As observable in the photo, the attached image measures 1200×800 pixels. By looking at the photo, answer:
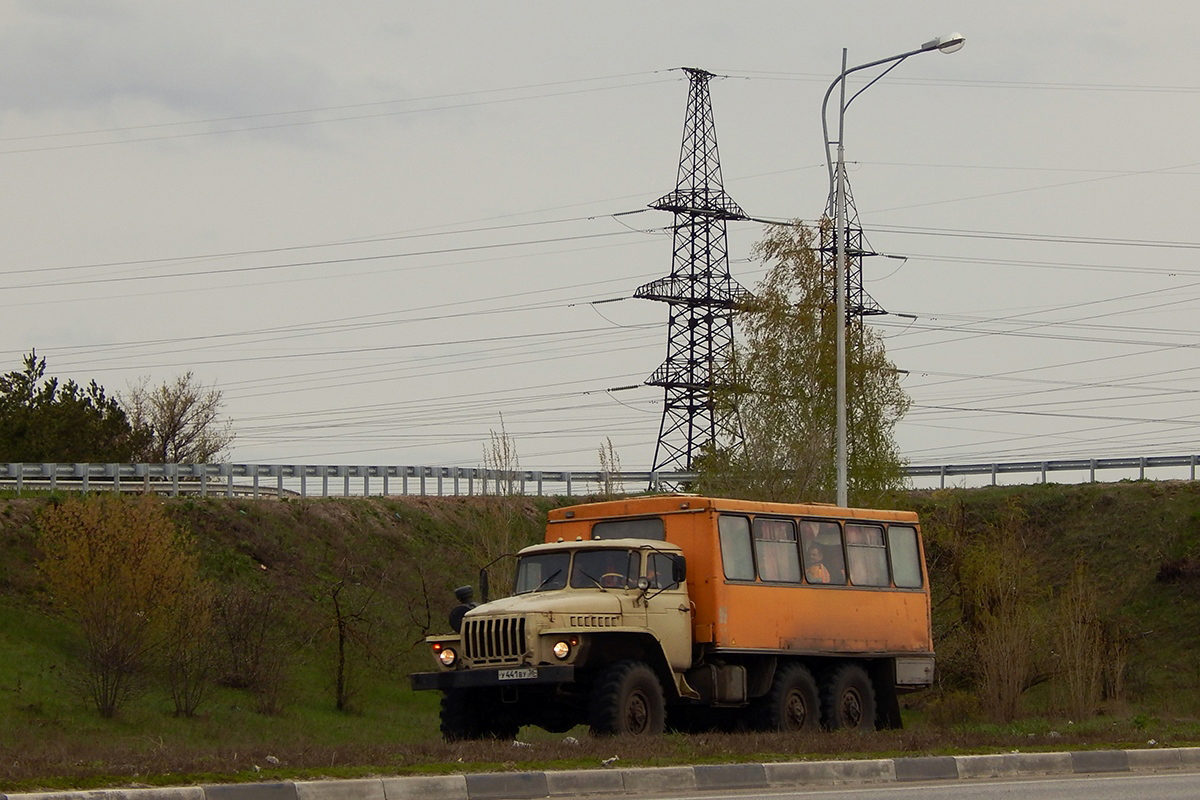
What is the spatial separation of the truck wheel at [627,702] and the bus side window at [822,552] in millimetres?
3669

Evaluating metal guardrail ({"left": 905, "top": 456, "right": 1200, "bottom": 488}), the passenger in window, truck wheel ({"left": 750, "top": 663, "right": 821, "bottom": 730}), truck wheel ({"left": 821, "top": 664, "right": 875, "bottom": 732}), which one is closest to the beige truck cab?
truck wheel ({"left": 750, "top": 663, "right": 821, "bottom": 730})

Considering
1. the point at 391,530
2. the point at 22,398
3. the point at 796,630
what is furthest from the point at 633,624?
the point at 22,398

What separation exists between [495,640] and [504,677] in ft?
2.02

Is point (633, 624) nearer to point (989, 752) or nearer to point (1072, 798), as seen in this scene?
point (989, 752)

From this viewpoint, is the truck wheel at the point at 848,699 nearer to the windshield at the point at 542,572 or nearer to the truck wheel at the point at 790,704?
the truck wheel at the point at 790,704

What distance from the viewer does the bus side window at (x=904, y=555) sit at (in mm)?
22891

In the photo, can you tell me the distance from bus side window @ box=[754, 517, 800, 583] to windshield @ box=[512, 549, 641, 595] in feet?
7.21

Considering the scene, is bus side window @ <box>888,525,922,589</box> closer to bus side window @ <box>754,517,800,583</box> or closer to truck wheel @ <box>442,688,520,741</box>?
bus side window @ <box>754,517,800,583</box>

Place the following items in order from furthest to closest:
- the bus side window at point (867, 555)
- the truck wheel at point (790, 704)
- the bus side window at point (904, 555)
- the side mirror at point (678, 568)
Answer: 1. the bus side window at point (904, 555)
2. the bus side window at point (867, 555)
3. the truck wheel at point (790, 704)
4. the side mirror at point (678, 568)

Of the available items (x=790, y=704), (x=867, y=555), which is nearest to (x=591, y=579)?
(x=790, y=704)

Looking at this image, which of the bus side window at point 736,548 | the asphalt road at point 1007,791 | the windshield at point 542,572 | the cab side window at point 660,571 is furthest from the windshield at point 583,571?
the asphalt road at point 1007,791

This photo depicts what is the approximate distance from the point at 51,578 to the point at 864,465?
1793 cm

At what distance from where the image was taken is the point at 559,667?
17.5 m

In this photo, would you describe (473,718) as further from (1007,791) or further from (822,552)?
(1007,791)
